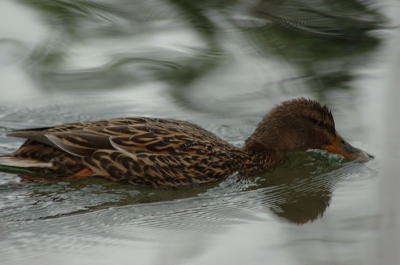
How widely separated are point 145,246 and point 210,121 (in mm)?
3071

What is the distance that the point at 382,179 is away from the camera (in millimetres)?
7219

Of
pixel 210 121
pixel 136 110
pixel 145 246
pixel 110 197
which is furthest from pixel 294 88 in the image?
pixel 145 246

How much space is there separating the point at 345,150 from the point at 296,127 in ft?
1.79

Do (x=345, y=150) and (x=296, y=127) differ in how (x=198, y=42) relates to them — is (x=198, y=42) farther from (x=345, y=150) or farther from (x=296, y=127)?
(x=345, y=150)

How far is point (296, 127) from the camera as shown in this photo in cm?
801

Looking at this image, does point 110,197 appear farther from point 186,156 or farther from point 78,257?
point 78,257

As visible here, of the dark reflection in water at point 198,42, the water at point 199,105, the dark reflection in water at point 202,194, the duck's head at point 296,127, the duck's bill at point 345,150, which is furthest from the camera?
the dark reflection in water at point 198,42

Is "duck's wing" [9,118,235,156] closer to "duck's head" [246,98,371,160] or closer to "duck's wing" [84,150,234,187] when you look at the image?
"duck's wing" [84,150,234,187]

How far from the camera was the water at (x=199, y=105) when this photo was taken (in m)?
5.82

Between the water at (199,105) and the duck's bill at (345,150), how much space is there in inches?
4.0

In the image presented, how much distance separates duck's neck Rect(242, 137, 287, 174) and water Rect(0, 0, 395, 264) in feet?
0.36

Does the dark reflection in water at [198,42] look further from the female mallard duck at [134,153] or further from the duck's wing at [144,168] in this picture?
the duck's wing at [144,168]

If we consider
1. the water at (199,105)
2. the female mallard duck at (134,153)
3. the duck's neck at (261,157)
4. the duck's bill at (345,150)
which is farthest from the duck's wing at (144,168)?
the duck's bill at (345,150)

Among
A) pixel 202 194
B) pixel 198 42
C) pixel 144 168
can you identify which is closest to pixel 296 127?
pixel 202 194
